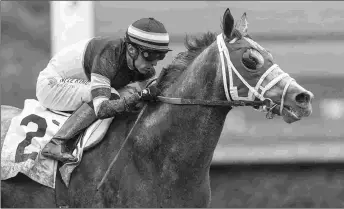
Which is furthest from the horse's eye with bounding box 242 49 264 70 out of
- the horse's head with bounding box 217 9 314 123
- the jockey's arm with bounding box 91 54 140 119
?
the jockey's arm with bounding box 91 54 140 119

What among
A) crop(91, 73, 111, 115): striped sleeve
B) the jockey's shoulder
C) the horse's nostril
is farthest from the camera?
the jockey's shoulder

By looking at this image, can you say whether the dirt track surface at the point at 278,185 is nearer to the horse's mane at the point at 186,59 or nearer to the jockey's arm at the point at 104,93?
the horse's mane at the point at 186,59

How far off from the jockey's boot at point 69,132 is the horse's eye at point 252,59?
1070mm

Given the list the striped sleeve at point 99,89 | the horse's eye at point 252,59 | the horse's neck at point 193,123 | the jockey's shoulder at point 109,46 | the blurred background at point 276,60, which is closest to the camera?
the horse's eye at point 252,59

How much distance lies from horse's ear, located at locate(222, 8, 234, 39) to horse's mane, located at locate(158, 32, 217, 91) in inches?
8.2

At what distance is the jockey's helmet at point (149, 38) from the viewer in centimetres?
520

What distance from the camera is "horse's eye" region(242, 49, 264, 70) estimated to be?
4.96 meters

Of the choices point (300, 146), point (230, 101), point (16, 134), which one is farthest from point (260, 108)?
point (300, 146)

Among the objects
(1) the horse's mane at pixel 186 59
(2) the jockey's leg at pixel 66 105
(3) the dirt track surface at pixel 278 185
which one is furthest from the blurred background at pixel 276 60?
(1) the horse's mane at pixel 186 59

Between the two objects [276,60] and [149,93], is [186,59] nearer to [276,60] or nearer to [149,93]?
[149,93]

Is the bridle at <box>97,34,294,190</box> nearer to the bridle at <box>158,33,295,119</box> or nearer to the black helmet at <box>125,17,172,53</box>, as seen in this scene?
the bridle at <box>158,33,295,119</box>

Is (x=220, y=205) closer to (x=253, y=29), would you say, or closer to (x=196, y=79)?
(x=253, y=29)

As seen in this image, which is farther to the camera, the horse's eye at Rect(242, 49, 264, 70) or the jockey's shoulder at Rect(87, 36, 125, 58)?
the jockey's shoulder at Rect(87, 36, 125, 58)

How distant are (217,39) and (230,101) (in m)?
0.42
